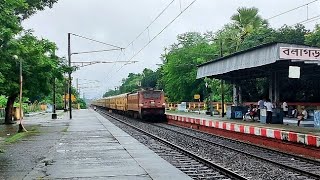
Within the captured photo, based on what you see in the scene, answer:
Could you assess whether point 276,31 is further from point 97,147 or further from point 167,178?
point 167,178

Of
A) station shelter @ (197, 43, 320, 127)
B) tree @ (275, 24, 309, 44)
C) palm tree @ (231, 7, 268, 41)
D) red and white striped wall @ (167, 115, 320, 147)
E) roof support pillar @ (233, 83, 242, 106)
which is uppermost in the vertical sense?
palm tree @ (231, 7, 268, 41)

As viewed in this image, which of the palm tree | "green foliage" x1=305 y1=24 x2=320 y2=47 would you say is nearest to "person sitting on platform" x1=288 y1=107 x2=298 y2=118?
"green foliage" x1=305 y1=24 x2=320 y2=47

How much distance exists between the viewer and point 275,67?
92.3ft

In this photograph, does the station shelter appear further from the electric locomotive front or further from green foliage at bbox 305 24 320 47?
green foliage at bbox 305 24 320 47

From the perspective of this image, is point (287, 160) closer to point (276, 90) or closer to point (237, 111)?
point (276, 90)

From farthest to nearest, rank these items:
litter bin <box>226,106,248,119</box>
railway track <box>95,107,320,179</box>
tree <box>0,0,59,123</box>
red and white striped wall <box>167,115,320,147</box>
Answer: litter bin <box>226,106,248,119</box>
tree <box>0,0,59,123</box>
red and white striped wall <box>167,115,320,147</box>
railway track <box>95,107,320,179</box>

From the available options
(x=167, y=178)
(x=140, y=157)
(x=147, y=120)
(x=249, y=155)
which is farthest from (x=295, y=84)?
(x=167, y=178)

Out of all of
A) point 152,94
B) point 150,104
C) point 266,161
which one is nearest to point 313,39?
point 152,94

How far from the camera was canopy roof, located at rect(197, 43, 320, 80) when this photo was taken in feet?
75.6

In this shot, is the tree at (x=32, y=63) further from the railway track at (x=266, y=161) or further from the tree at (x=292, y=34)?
the tree at (x=292, y=34)

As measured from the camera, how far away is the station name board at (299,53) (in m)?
22.9

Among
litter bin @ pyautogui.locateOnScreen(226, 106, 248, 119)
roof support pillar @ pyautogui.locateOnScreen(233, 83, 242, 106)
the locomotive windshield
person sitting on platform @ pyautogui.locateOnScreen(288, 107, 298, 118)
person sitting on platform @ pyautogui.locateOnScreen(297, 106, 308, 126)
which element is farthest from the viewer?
the locomotive windshield

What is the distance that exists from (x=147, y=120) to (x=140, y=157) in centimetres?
3146

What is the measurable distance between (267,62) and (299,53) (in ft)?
5.97
